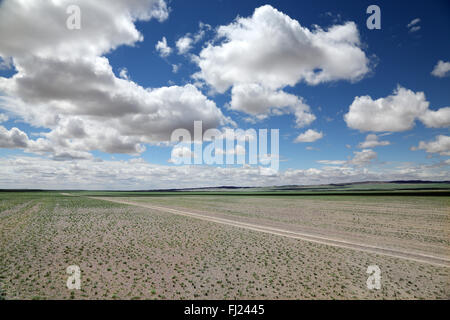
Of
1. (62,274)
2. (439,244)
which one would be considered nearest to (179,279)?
(62,274)

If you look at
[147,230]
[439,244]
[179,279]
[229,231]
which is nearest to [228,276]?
[179,279]

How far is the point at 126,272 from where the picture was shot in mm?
15586

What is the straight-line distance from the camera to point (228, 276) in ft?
49.5

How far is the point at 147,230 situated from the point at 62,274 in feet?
50.0

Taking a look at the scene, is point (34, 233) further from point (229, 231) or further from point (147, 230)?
point (229, 231)
